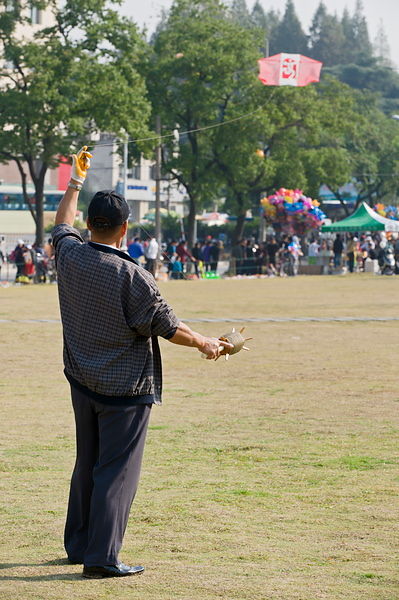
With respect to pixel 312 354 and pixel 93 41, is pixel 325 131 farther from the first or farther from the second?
pixel 312 354

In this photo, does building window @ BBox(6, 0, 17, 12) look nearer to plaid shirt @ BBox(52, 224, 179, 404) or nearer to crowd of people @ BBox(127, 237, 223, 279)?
crowd of people @ BBox(127, 237, 223, 279)

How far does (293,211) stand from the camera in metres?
55.3

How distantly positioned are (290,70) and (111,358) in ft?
153

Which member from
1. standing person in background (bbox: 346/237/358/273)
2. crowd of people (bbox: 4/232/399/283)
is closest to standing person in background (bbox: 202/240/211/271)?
crowd of people (bbox: 4/232/399/283)

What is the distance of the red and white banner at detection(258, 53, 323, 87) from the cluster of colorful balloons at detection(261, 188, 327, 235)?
6547 millimetres

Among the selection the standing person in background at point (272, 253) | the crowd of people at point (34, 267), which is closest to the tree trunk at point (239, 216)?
the standing person in background at point (272, 253)

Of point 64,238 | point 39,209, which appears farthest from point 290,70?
point 64,238

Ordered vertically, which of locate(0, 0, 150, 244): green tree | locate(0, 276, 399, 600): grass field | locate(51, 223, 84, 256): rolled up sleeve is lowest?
locate(0, 276, 399, 600): grass field

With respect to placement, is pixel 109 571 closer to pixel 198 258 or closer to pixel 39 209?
pixel 39 209

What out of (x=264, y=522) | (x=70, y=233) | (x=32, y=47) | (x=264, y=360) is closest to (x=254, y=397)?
(x=264, y=360)

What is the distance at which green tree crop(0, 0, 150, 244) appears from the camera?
1741 inches

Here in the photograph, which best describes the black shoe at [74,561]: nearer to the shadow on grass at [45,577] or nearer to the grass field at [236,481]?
the grass field at [236,481]

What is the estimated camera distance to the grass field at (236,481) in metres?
5.20

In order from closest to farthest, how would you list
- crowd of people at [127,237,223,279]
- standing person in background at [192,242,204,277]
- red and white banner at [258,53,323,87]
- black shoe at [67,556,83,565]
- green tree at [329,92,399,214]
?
1. black shoe at [67,556,83,565]
2. crowd of people at [127,237,223,279]
3. standing person in background at [192,242,204,277]
4. red and white banner at [258,53,323,87]
5. green tree at [329,92,399,214]
